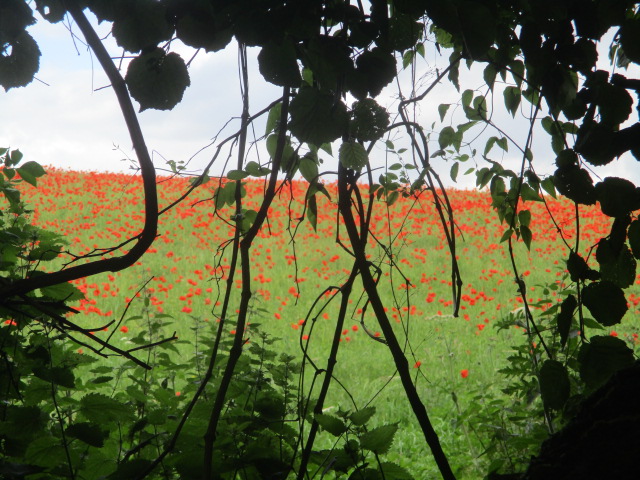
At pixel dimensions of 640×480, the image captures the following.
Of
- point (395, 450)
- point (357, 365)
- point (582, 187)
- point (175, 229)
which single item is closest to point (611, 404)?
point (582, 187)

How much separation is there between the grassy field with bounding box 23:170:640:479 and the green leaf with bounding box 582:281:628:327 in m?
0.71

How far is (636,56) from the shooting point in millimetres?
739

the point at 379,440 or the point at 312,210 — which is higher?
the point at 312,210

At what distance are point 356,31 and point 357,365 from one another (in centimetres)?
413

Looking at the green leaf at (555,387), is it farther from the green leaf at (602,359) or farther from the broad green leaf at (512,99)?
the broad green leaf at (512,99)

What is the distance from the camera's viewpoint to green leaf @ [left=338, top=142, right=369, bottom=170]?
3.25 ft

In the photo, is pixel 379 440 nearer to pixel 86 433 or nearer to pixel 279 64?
pixel 86 433

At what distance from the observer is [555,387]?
80cm

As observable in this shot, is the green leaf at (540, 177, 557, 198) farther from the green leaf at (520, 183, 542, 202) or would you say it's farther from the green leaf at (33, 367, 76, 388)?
the green leaf at (33, 367, 76, 388)

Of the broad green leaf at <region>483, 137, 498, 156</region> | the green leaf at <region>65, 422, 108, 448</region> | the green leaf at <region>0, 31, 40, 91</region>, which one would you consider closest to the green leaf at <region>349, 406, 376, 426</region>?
the green leaf at <region>65, 422, 108, 448</region>

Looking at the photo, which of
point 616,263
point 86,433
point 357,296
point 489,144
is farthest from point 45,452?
point 357,296

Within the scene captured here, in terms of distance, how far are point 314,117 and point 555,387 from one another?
54 centimetres

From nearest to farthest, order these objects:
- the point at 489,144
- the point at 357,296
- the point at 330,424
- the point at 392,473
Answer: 1. the point at 330,424
2. the point at 392,473
3. the point at 489,144
4. the point at 357,296

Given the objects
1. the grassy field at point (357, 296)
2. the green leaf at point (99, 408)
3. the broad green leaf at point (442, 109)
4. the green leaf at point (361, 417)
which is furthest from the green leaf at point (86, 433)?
the broad green leaf at point (442, 109)
